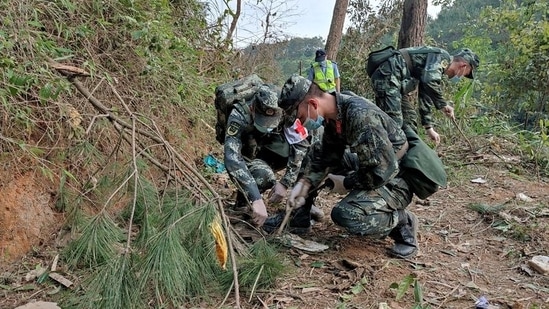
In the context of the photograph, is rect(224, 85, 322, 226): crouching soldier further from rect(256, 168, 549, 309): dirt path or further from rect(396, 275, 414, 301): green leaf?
rect(396, 275, 414, 301): green leaf

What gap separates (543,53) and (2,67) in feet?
25.7

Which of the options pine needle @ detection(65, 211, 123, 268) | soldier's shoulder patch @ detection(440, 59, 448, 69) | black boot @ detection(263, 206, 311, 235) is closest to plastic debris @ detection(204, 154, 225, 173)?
black boot @ detection(263, 206, 311, 235)

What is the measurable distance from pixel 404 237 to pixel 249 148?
1.20 metres

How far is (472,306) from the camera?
7.39ft

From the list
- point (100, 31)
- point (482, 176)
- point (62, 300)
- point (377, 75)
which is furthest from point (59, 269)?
point (482, 176)

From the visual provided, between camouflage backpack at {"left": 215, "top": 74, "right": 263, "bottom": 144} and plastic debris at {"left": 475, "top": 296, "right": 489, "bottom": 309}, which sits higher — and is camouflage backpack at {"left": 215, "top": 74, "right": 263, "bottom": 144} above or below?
above

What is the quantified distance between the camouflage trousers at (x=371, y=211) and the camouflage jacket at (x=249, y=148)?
0.46 metres

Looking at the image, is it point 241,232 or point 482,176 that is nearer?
point 241,232

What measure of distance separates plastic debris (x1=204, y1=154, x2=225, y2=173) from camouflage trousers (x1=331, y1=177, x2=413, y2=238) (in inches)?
→ 69.0

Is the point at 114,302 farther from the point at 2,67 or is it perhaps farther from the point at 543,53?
the point at 543,53

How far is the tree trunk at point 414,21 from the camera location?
6.27 m

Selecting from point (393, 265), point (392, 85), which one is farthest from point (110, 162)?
point (392, 85)

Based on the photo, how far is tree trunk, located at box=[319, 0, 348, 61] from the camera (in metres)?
8.08

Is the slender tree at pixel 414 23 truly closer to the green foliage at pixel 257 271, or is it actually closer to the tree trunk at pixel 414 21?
the tree trunk at pixel 414 21
